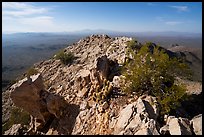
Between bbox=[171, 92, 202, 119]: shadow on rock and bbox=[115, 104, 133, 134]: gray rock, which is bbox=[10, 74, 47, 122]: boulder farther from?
bbox=[171, 92, 202, 119]: shadow on rock

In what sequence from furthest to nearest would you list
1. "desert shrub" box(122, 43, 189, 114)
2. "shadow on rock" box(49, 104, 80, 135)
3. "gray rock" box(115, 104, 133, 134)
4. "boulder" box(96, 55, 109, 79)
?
"boulder" box(96, 55, 109, 79)
"shadow on rock" box(49, 104, 80, 135)
"desert shrub" box(122, 43, 189, 114)
"gray rock" box(115, 104, 133, 134)

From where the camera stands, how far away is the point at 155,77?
15.0 metres

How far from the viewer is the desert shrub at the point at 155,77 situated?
46.4 ft

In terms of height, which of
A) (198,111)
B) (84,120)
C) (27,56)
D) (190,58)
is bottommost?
(27,56)

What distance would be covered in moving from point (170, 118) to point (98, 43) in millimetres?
18716

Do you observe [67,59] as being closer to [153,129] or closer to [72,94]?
[72,94]

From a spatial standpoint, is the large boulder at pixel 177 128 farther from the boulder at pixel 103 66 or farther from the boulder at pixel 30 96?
the boulder at pixel 30 96

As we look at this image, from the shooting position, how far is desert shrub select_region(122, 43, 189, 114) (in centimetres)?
Result: 1413

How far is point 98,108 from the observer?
46.2ft

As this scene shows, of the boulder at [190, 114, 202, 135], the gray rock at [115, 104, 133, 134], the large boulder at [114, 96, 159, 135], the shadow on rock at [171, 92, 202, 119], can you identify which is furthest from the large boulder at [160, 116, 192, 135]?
the shadow on rock at [171, 92, 202, 119]

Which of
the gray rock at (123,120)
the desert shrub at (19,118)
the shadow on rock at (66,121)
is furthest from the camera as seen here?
the desert shrub at (19,118)

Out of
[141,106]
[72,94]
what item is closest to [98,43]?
[72,94]

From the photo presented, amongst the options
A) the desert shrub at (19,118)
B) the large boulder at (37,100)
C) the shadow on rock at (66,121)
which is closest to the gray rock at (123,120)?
the shadow on rock at (66,121)

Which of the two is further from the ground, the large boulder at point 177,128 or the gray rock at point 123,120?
the large boulder at point 177,128
